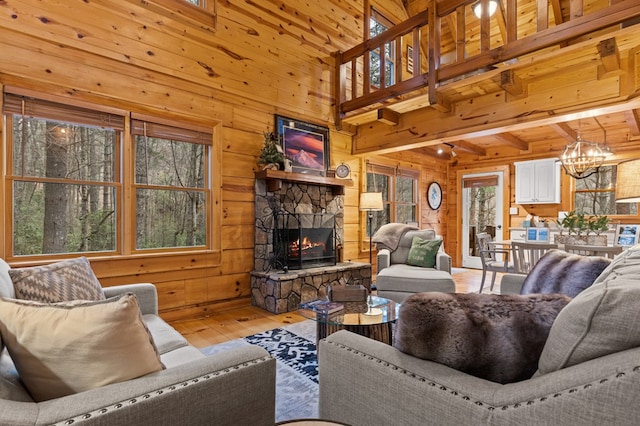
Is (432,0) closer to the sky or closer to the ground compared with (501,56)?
closer to the sky

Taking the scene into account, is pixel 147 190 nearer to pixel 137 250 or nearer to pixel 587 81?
pixel 137 250

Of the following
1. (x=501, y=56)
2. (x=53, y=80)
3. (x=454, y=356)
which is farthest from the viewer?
(x=501, y=56)

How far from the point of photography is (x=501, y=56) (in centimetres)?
321

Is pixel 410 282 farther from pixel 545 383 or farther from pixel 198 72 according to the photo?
pixel 198 72

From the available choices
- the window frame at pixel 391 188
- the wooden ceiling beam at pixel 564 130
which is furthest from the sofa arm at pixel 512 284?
the wooden ceiling beam at pixel 564 130

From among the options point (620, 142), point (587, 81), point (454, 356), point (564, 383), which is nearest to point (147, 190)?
point (454, 356)

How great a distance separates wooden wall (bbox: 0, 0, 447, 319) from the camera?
2.84 m

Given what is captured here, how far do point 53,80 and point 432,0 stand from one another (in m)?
3.85

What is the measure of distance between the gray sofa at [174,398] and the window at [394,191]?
492cm

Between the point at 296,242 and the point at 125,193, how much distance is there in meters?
1.96

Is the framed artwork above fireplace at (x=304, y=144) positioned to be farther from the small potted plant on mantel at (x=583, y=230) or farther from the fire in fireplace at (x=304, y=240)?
the small potted plant on mantel at (x=583, y=230)

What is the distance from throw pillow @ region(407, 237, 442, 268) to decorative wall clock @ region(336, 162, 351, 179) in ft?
4.92

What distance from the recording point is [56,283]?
5.38ft

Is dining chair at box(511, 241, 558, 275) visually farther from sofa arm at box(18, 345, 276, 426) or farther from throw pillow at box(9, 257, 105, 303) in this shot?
throw pillow at box(9, 257, 105, 303)
